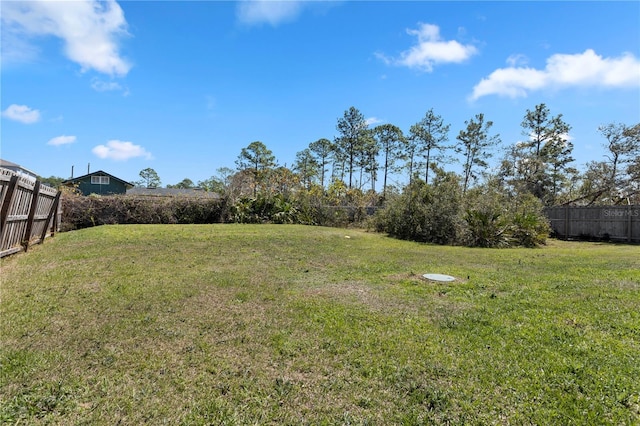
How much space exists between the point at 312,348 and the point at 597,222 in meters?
16.5

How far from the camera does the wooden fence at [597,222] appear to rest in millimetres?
13391

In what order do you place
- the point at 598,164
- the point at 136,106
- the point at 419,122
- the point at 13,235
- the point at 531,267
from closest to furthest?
the point at 13,235, the point at 531,267, the point at 136,106, the point at 598,164, the point at 419,122

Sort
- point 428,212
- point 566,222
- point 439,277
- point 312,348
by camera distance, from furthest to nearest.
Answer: point 566,222, point 428,212, point 439,277, point 312,348

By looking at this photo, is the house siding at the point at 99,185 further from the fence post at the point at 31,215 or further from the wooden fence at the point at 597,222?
the wooden fence at the point at 597,222

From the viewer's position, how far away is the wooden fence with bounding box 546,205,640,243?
13391 millimetres

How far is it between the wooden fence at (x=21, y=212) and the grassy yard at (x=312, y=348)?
2.61 ft

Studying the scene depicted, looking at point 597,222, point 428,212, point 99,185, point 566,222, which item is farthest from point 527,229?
point 99,185

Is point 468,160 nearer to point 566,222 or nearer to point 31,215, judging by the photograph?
point 566,222

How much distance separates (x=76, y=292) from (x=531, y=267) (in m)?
7.90

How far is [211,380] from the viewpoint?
2408 mm

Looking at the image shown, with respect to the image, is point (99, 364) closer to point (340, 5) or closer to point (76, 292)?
point (76, 292)

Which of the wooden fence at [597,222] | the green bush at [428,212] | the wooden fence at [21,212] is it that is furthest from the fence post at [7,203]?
the wooden fence at [597,222]

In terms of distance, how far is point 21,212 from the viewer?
6.64 meters

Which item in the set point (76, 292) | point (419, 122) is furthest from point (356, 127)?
point (76, 292)
